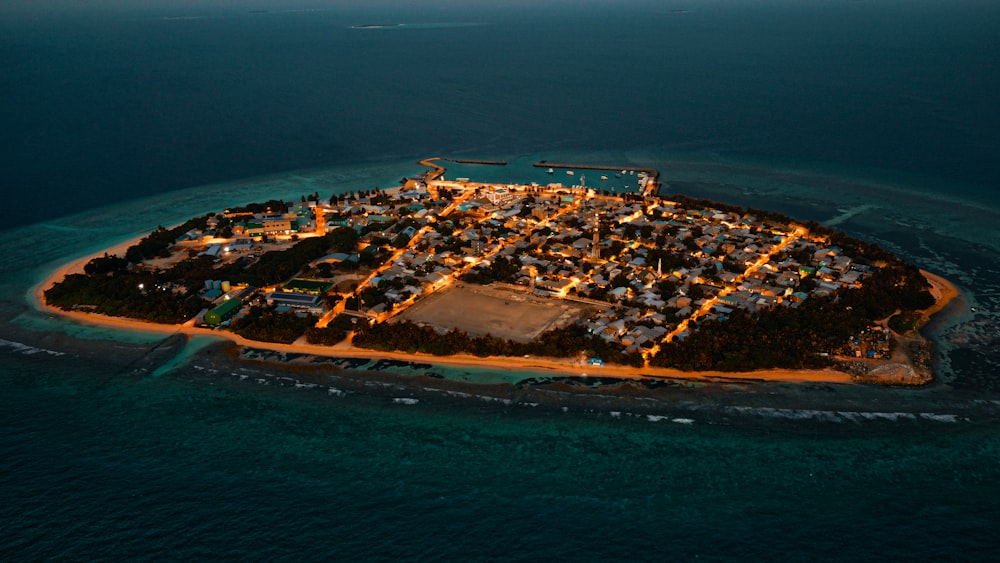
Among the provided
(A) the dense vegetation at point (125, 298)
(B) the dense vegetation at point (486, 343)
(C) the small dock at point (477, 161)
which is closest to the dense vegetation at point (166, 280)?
(A) the dense vegetation at point (125, 298)

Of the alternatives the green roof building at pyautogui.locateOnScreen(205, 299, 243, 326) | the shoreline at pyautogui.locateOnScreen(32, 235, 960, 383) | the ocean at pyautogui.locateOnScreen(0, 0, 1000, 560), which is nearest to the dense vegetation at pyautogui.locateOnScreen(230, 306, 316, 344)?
the shoreline at pyautogui.locateOnScreen(32, 235, 960, 383)

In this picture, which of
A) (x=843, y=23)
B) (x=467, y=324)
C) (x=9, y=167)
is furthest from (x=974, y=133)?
(x=843, y=23)

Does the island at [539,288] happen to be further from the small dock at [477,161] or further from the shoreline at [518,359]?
the small dock at [477,161]

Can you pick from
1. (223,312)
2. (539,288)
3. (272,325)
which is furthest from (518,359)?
(223,312)

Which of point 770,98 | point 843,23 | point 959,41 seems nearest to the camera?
point 770,98

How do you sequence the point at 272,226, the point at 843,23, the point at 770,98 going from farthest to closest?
1. the point at 843,23
2. the point at 770,98
3. the point at 272,226

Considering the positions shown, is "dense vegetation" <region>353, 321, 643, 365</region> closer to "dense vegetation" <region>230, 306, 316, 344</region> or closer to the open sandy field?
the open sandy field

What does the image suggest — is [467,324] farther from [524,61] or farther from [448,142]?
[524,61]
